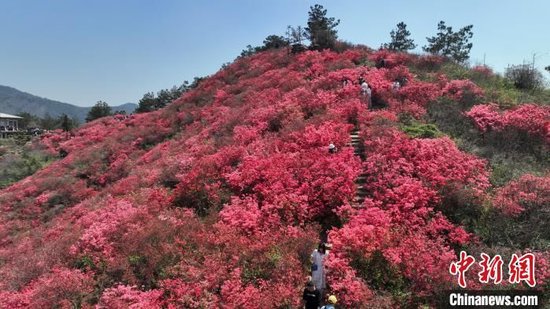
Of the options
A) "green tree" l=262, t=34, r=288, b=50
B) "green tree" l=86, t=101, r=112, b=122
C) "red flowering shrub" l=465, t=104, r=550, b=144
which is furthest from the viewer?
"green tree" l=86, t=101, r=112, b=122

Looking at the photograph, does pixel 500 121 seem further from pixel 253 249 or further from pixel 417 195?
pixel 253 249

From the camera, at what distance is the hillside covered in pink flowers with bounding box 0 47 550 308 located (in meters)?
13.4

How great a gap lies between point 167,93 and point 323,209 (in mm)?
68427

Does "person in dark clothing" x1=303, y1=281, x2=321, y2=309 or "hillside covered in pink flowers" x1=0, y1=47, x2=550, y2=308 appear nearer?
"person in dark clothing" x1=303, y1=281, x2=321, y2=309

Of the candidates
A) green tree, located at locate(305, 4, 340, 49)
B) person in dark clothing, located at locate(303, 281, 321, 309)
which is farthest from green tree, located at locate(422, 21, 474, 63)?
person in dark clothing, located at locate(303, 281, 321, 309)

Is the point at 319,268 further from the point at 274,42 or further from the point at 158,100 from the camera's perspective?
the point at 158,100

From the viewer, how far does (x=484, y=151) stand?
20.4 meters

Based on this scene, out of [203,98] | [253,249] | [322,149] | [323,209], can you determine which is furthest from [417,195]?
[203,98]

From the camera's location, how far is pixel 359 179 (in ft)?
61.4

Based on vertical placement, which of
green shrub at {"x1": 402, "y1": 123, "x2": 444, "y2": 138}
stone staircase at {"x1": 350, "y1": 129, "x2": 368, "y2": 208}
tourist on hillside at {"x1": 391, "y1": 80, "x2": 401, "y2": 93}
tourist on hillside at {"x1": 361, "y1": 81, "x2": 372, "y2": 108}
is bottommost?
stone staircase at {"x1": 350, "y1": 129, "x2": 368, "y2": 208}

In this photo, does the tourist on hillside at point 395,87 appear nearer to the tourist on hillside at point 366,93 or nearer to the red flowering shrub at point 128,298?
the tourist on hillside at point 366,93

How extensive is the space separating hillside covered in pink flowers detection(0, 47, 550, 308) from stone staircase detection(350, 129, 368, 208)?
132 mm

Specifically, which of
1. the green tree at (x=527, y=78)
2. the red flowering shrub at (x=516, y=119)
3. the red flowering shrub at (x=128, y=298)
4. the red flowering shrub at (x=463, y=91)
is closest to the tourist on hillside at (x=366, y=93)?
the red flowering shrub at (x=463, y=91)

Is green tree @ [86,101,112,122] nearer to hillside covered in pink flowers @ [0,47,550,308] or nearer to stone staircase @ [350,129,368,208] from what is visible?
hillside covered in pink flowers @ [0,47,550,308]
